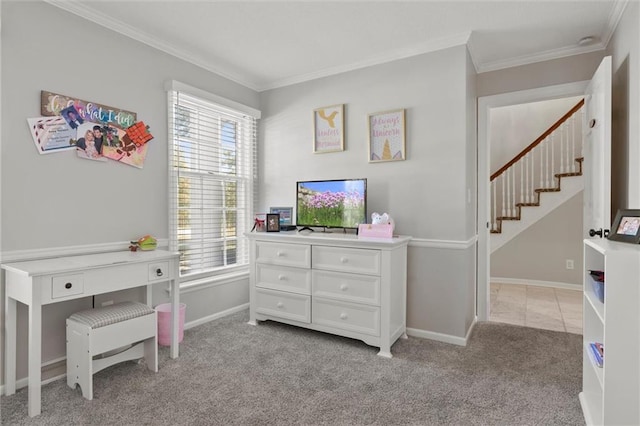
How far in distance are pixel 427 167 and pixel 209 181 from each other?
205cm

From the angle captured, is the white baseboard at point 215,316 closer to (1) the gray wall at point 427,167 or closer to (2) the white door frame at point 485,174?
(1) the gray wall at point 427,167

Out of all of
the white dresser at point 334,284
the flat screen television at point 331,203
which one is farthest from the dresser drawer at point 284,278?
the flat screen television at point 331,203

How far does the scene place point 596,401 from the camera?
1841 mm

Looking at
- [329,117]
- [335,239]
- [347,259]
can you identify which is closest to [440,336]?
[347,259]

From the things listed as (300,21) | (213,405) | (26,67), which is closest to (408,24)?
(300,21)

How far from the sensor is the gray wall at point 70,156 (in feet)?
6.96

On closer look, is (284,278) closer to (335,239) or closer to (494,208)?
(335,239)

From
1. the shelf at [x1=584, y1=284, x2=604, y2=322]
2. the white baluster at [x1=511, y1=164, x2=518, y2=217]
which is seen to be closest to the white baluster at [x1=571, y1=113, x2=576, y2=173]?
the white baluster at [x1=511, y1=164, x2=518, y2=217]

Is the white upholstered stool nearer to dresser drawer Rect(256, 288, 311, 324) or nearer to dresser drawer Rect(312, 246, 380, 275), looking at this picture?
dresser drawer Rect(256, 288, 311, 324)

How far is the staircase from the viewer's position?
4957 millimetres

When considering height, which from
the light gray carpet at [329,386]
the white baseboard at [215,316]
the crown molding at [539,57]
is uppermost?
the crown molding at [539,57]

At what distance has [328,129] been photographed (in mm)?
3484

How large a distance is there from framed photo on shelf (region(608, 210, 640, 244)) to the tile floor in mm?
1772

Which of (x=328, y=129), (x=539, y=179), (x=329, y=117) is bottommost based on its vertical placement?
(x=539, y=179)
